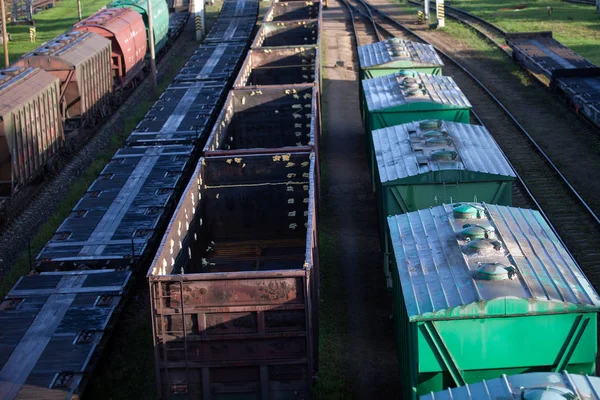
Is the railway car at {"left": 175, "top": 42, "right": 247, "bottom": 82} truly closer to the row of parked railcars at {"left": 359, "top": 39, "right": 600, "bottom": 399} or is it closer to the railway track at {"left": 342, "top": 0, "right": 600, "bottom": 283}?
the railway track at {"left": 342, "top": 0, "right": 600, "bottom": 283}

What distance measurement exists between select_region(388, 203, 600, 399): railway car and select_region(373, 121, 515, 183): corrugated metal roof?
457 cm

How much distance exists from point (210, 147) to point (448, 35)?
3497cm

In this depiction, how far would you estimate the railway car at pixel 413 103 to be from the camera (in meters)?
22.0

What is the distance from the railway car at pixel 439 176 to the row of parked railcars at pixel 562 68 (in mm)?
12194

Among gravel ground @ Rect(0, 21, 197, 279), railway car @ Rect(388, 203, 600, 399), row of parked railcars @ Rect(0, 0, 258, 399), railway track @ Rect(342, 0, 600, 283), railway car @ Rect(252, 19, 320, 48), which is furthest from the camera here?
railway car @ Rect(252, 19, 320, 48)

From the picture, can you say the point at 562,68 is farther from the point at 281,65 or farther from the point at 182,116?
the point at 182,116

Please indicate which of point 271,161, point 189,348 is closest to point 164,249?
point 189,348

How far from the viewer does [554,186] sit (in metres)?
24.7

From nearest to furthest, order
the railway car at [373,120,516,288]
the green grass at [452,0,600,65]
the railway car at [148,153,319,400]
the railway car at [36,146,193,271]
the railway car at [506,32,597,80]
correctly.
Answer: the railway car at [148,153,319,400], the railway car at [373,120,516,288], the railway car at [36,146,193,271], the railway car at [506,32,597,80], the green grass at [452,0,600,65]

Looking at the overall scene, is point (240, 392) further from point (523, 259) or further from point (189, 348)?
point (523, 259)

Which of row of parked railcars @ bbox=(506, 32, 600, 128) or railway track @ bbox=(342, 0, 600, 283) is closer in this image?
railway track @ bbox=(342, 0, 600, 283)

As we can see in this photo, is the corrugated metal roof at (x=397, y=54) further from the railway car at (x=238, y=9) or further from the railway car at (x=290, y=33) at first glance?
the railway car at (x=238, y=9)

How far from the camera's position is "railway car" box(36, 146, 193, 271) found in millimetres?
17922

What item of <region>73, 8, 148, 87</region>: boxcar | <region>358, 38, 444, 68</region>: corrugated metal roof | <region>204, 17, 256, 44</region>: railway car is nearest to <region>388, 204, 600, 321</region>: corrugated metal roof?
<region>358, 38, 444, 68</region>: corrugated metal roof
